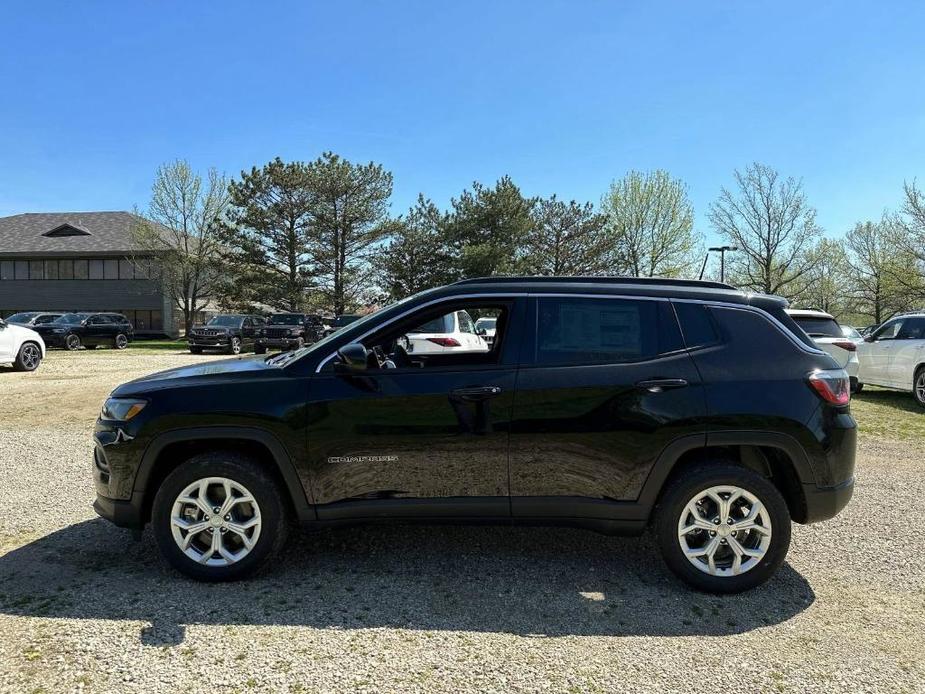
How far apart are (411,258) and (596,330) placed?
33619mm

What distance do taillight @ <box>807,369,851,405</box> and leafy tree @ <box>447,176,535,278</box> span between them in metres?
31.0

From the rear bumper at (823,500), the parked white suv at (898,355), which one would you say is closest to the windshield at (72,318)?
the parked white suv at (898,355)

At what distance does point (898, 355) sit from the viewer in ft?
37.3

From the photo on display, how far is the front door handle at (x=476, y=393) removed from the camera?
137 inches

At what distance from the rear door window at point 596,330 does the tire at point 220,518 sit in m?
1.77

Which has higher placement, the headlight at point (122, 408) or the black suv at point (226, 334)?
the black suv at point (226, 334)

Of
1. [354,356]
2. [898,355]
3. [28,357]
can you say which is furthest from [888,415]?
[28,357]

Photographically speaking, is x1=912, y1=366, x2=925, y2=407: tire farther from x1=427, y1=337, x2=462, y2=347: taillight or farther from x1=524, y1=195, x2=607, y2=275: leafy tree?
x1=524, y1=195, x2=607, y2=275: leafy tree

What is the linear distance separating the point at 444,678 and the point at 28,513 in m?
3.94

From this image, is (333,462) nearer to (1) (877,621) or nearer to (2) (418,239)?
(1) (877,621)

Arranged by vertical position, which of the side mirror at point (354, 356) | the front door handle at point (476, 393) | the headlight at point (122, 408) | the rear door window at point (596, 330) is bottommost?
the headlight at point (122, 408)

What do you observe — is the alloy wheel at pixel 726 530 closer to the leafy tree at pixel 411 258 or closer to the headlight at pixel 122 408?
the headlight at pixel 122 408

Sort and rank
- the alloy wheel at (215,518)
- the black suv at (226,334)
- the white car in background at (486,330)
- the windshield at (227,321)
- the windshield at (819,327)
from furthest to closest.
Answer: the windshield at (227,321) → the black suv at (226,334) → the white car in background at (486,330) → the windshield at (819,327) → the alloy wheel at (215,518)

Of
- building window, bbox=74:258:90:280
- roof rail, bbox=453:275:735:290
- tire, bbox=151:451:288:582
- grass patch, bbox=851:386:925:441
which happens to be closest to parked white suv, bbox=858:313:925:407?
grass patch, bbox=851:386:925:441
